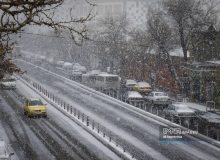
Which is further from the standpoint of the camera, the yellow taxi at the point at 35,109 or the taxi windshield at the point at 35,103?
the taxi windshield at the point at 35,103

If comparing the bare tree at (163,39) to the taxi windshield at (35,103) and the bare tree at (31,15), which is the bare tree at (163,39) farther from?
the bare tree at (31,15)

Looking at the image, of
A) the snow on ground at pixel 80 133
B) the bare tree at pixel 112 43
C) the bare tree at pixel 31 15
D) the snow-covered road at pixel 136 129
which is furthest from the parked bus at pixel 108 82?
the bare tree at pixel 31 15

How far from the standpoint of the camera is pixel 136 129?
105 ft

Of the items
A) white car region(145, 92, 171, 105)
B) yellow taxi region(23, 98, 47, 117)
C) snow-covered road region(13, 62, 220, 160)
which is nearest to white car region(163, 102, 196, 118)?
snow-covered road region(13, 62, 220, 160)

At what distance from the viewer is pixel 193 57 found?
2084 inches

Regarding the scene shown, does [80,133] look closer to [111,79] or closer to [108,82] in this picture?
[108,82]

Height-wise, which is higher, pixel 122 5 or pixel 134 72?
pixel 122 5

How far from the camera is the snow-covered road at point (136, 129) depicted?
2433cm

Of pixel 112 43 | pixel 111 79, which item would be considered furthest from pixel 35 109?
pixel 112 43

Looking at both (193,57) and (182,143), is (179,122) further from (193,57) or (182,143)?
(193,57)

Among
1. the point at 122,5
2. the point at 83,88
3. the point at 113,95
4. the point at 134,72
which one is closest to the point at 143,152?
the point at 113,95

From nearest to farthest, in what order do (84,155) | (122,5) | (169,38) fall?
1. (84,155)
2. (169,38)
3. (122,5)

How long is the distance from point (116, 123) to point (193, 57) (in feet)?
71.2

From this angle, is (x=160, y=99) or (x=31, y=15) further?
(x=160, y=99)
